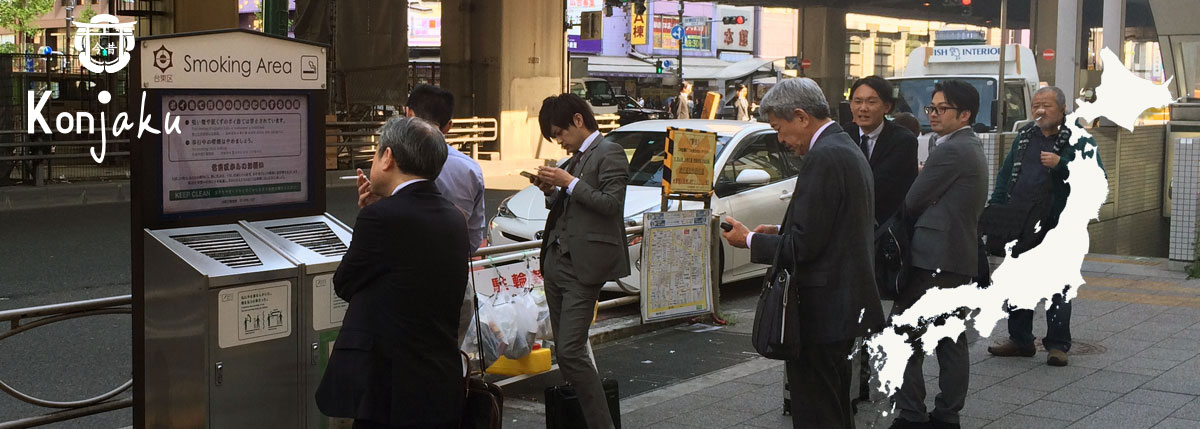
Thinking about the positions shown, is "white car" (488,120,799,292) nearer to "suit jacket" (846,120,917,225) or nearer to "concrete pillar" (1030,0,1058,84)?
"suit jacket" (846,120,917,225)

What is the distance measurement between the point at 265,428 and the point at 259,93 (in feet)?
4.23

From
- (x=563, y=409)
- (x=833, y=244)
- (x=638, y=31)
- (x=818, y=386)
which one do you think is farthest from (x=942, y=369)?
(x=638, y=31)

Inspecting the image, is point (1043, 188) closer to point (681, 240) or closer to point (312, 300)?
point (681, 240)

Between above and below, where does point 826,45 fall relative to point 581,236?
above

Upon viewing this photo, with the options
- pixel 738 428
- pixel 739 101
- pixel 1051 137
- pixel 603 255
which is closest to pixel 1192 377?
pixel 1051 137

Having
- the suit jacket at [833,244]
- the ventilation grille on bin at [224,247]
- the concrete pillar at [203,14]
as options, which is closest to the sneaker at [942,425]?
the suit jacket at [833,244]

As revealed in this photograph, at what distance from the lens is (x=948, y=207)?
586 centimetres

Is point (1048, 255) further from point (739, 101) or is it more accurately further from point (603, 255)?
point (739, 101)

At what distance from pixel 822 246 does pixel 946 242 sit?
62.2 inches

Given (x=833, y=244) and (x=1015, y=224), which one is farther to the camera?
(x=1015, y=224)

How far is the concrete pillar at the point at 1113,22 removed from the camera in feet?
48.2

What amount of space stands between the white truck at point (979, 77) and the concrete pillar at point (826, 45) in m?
23.7

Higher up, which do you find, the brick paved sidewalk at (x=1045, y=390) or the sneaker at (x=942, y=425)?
the sneaker at (x=942, y=425)

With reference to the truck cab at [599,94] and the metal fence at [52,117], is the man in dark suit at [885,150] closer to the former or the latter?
the metal fence at [52,117]
